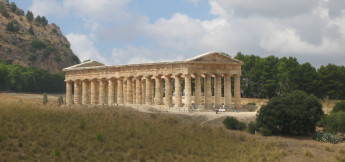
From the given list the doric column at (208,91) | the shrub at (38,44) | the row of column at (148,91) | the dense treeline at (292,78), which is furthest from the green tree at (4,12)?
the doric column at (208,91)

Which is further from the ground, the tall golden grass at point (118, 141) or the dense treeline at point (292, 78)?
the dense treeline at point (292, 78)

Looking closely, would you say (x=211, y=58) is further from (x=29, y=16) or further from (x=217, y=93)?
(x=29, y=16)

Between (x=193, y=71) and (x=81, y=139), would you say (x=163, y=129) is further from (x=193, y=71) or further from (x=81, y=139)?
(x=193, y=71)

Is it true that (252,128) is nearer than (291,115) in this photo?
No

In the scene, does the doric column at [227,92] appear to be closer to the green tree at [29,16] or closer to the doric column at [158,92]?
the doric column at [158,92]

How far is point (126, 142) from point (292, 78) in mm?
62080

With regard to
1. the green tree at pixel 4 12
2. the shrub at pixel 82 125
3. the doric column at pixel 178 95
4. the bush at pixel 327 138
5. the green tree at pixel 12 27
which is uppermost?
the green tree at pixel 4 12

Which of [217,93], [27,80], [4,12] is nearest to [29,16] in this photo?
[4,12]

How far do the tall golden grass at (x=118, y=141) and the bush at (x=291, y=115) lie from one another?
539 cm

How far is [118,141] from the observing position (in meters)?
33.4

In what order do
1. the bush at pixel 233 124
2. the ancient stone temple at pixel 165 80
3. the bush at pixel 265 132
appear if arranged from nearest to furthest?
the bush at pixel 265 132 < the bush at pixel 233 124 < the ancient stone temple at pixel 165 80

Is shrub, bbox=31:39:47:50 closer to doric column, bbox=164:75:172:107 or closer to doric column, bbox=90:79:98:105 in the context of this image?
doric column, bbox=90:79:98:105

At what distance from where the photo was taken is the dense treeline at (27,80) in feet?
356

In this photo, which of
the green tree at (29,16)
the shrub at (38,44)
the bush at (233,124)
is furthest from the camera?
the green tree at (29,16)
